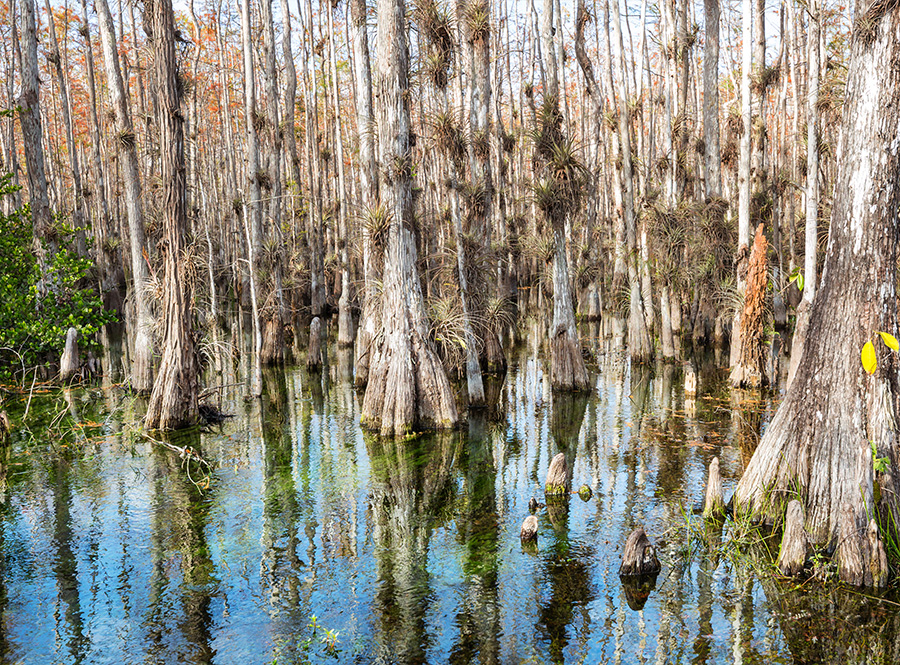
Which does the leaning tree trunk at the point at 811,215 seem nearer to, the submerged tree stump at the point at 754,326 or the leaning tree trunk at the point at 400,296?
the submerged tree stump at the point at 754,326

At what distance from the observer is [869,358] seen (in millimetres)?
5223

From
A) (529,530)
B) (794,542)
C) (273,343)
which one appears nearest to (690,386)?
(529,530)

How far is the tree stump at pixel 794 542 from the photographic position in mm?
5637

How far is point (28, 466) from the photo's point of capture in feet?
30.3

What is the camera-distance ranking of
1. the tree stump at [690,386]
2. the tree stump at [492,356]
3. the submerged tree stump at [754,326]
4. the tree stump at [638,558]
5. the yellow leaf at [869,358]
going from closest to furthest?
the yellow leaf at [869,358] < the tree stump at [638,558] < the submerged tree stump at [754,326] < the tree stump at [690,386] < the tree stump at [492,356]

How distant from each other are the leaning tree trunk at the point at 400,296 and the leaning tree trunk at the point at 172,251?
9.01ft

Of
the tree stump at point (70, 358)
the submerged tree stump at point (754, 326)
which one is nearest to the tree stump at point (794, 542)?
the submerged tree stump at point (754, 326)

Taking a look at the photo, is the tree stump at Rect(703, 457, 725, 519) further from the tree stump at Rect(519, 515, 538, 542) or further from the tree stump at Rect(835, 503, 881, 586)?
the tree stump at Rect(519, 515, 538, 542)

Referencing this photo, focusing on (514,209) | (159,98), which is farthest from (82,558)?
(514,209)

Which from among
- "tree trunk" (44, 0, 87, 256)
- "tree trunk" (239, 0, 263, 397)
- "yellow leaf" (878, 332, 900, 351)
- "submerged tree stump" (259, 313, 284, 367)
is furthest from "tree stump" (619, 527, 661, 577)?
"tree trunk" (44, 0, 87, 256)

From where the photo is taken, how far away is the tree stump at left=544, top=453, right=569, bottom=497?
793 centimetres

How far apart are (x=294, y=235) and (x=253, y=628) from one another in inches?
792

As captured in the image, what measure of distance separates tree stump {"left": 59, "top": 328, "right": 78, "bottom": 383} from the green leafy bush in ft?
0.39

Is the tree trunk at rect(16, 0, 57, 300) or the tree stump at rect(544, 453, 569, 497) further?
the tree trunk at rect(16, 0, 57, 300)
